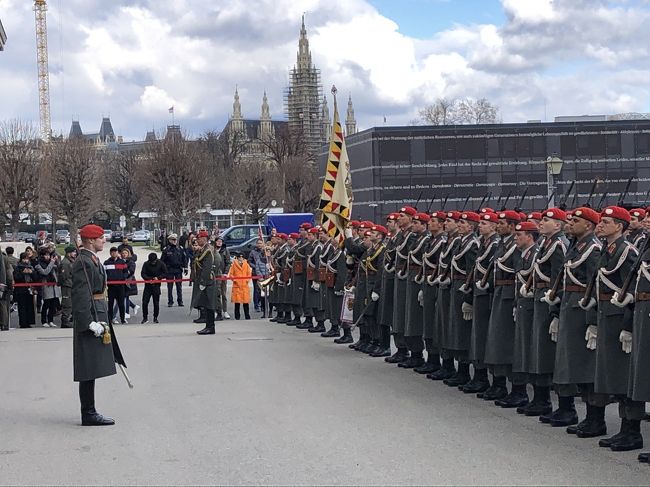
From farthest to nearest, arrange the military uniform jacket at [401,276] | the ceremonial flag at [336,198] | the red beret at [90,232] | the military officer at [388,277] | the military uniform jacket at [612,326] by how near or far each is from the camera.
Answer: the ceremonial flag at [336,198] < the military officer at [388,277] < the military uniform jacket at [401,276] < the red beret at [90,232] < the military uniform jacket at [612,326]

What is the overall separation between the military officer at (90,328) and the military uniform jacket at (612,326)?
4.59 metres

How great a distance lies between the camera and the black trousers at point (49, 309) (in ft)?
76.7

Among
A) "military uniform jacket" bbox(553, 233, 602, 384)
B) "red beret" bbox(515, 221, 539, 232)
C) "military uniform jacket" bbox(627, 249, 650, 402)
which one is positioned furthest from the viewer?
"red beret" bbox(515, 221, 539, 232)

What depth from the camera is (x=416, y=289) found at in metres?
13.8

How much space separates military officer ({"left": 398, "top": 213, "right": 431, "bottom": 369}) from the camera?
1362cm

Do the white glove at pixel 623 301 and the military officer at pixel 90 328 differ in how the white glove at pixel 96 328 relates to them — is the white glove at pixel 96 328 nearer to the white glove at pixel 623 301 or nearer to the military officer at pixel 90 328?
the military officer at pixel 90 328

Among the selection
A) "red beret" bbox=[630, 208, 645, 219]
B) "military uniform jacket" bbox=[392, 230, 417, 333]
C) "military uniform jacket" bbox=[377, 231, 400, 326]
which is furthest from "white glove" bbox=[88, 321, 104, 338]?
"red beret" bbox=[630, 208, 645, 219]

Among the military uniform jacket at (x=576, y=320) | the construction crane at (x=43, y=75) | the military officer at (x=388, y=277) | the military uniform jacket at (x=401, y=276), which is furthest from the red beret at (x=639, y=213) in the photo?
the construction crane at (x=43, y=75)

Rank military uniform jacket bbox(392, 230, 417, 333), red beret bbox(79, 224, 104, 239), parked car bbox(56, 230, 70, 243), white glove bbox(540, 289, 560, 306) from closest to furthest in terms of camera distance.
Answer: white glove bbox(540, 289, 560, 306)
red beret bbox(79, 224, 104, 239)
military uniform jacket bbox(392, 230, 417, 333)
parked car bbox(56, 230, 70, 243)

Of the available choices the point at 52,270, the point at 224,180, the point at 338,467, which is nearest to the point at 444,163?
the point at 224,180

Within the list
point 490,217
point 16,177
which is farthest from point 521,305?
point 16,177

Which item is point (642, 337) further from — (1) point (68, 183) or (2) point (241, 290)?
(1) point (68, 183)

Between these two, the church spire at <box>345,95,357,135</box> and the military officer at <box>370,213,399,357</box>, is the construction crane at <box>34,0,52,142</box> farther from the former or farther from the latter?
the military officer at <box>370,213,399,357</box>

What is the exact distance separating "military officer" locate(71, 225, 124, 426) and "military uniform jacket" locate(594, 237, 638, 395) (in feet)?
15.0
